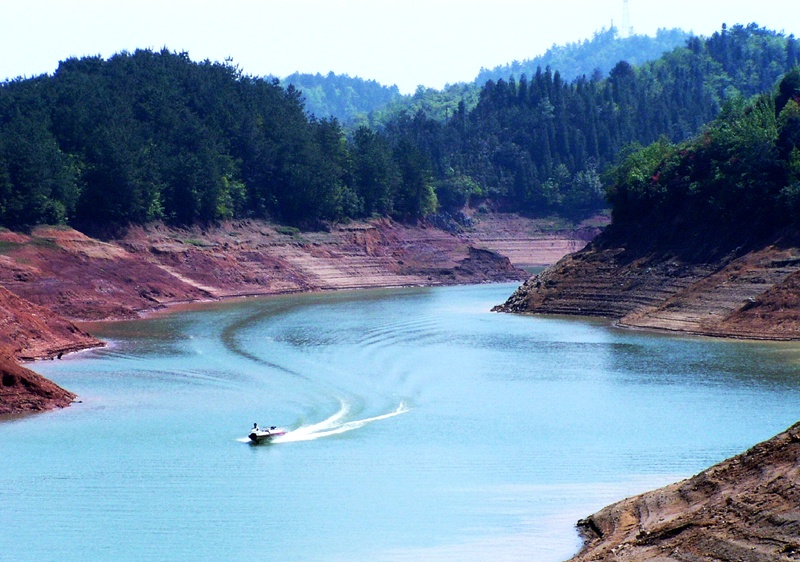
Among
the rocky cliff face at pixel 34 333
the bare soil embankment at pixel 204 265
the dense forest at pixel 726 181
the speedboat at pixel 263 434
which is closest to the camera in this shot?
the speedboat at pixel 263 434

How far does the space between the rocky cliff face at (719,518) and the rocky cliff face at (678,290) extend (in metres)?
44.2

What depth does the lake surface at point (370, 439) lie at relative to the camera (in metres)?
32.6

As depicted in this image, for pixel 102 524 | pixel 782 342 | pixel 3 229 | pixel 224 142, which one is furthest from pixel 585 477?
pixel 224 142

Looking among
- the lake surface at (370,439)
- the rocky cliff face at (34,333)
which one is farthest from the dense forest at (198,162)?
the lake surface at (370,439)

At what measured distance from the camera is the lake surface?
32.6 meters

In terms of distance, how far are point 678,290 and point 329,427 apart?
138ft

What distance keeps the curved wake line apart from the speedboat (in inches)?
6.9

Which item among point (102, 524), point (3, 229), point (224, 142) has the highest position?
point (224, 142)

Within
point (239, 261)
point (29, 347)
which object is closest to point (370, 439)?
point (29, 347)

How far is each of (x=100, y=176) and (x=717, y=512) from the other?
105378mm

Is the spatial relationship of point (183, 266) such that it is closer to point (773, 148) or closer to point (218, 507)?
point (773, 148)

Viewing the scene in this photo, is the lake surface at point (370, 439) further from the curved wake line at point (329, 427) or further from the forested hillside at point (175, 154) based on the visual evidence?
the forested hillside at point (175, 154)

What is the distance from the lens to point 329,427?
159 ft

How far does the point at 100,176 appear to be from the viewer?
124562 millimetres
